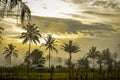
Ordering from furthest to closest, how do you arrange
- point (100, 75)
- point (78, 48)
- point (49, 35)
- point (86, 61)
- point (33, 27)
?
point (86, 61), point (78, 48), point (49, 35), point (33, 27), point (100, 75)

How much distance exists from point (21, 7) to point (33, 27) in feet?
268

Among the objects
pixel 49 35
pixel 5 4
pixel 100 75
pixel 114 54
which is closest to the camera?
pixel 5 4

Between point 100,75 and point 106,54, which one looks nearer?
point 100,75

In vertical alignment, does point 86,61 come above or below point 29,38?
below

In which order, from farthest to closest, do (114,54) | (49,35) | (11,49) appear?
(114,54) < (11,49) < (49,35)

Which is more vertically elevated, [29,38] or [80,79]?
[29,38]

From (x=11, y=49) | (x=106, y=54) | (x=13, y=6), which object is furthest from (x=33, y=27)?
(x=13, y=6)

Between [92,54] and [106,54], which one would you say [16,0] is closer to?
[92,54]

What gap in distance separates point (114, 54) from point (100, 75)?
130210 mm

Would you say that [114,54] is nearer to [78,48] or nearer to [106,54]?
[106,54]

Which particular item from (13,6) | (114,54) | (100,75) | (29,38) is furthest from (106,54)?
(13,6)

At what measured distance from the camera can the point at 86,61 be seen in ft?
453

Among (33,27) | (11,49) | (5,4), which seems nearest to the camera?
(5,4)

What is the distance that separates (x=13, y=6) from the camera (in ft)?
15.0
